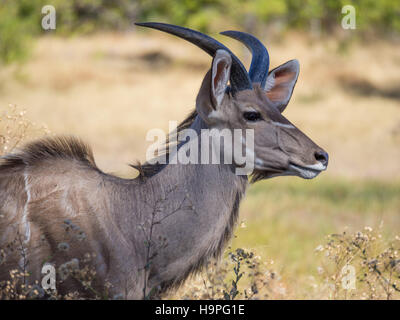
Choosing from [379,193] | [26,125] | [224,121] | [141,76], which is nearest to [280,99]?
[224,121]

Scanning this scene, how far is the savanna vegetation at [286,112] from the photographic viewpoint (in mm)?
5641

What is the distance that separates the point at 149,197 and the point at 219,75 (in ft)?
3.59

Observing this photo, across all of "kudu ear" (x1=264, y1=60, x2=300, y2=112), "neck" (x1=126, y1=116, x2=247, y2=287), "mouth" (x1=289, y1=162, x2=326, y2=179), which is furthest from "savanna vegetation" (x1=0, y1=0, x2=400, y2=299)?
"kudu ear" (x1=264, y1=60, x2=300, y2=112)

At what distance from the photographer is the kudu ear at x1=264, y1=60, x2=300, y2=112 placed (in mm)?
5480

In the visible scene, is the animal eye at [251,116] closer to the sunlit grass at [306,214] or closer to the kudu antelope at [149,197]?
the kudu antelope at [149,197]

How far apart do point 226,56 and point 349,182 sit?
11.5m

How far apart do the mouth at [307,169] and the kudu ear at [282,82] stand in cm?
101

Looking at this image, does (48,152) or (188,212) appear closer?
(188,212)

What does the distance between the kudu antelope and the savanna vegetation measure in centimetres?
23

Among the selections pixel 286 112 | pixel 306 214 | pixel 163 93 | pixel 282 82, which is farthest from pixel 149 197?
pixel 163 93

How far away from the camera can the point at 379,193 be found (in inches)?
558

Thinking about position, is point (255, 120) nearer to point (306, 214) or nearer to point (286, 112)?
point (306, 214)

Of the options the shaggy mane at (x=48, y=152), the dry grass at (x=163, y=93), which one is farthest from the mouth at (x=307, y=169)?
the dry grass at (x=163, y=93)

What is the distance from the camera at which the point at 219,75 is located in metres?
4.56
